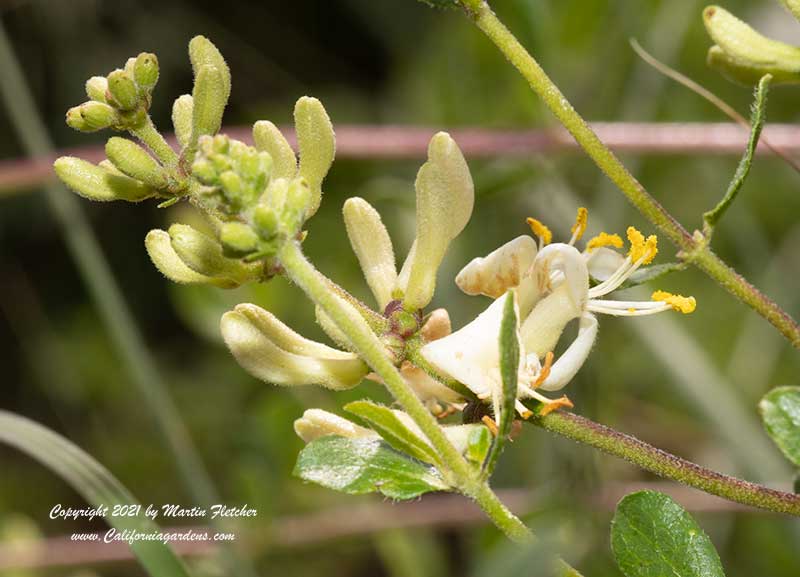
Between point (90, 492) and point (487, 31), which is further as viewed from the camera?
point (90, 492)

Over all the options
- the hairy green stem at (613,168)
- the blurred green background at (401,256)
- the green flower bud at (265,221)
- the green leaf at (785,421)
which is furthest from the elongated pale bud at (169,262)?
the blurred green background at (401,256)

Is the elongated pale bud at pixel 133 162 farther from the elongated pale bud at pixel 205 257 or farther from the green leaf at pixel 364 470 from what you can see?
the green leaf at pixel 364 470

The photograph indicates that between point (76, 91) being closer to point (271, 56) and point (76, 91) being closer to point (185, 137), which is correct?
point (271, 56)

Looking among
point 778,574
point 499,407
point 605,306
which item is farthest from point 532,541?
point 778,574

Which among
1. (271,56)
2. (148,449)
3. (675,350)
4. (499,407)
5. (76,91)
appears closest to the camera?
(499,407)

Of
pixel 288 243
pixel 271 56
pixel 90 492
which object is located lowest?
pixel 271 56

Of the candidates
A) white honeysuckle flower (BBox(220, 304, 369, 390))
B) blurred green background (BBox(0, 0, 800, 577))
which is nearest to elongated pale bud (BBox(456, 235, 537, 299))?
white honeysuckle flower (BBox(220, 304, 369, 390))
